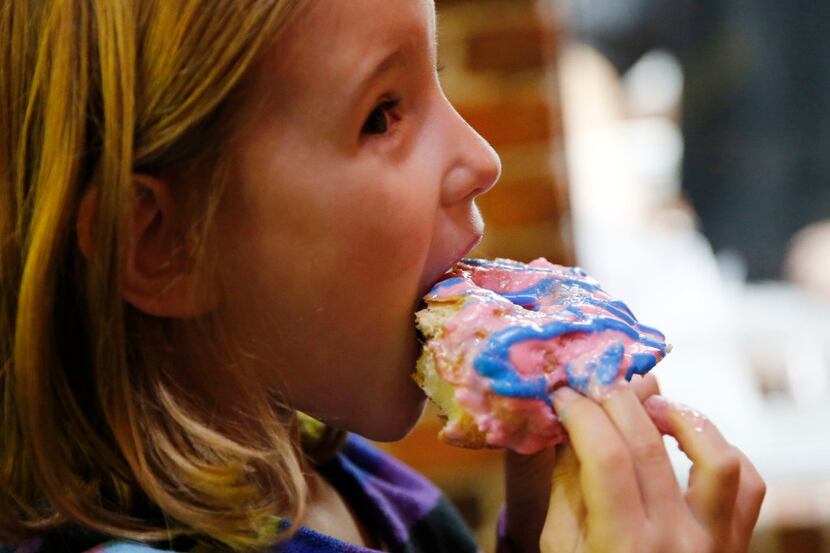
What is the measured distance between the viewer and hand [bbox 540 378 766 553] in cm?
68

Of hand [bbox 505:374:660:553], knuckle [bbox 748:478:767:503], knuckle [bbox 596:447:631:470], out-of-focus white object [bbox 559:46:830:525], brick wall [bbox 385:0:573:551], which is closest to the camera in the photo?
knuckle [bbox 596:447:631:470]

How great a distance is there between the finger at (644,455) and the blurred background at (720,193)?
1.16m

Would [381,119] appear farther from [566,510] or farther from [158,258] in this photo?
[566,510]

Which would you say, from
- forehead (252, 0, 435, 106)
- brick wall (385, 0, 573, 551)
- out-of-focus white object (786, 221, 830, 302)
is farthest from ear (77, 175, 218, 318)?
out-of-focus white object (786, 221, 830, 302)

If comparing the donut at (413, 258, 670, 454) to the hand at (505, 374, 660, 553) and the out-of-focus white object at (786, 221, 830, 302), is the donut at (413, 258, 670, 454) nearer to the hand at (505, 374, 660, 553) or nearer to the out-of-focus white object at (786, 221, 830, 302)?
the hand at (505, 374, 660, 553)

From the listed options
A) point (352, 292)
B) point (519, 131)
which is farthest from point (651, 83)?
point (352, 292)

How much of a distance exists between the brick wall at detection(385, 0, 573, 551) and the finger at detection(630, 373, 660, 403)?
0.64 m

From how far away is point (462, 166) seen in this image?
77 centimetres

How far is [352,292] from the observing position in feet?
2.48

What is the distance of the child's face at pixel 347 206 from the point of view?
0.72 metres

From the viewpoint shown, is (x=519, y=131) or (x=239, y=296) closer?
(x=239, y=296)

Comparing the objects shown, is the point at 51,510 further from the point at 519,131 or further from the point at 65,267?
the point at 519,131

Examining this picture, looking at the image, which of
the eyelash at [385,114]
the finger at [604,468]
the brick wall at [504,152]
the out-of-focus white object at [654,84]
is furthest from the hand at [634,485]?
the out-of-focus white object at [654,84]

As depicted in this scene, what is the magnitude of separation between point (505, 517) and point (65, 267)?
48cm
